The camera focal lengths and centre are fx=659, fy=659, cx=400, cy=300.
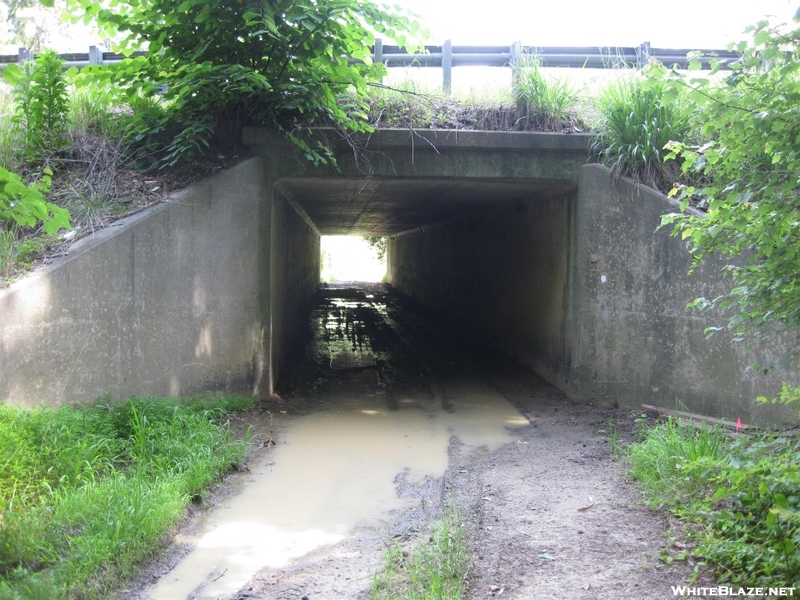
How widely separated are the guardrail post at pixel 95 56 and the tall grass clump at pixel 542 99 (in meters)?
5.69

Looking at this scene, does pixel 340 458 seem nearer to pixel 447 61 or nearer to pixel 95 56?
pixel 447 61

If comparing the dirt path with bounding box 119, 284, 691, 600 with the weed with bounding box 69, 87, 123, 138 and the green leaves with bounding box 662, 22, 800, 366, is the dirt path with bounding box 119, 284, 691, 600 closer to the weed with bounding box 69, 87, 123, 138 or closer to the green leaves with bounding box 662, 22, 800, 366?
the green leaves with bounding box 662, 22, 800, 366

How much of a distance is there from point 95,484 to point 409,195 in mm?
7202

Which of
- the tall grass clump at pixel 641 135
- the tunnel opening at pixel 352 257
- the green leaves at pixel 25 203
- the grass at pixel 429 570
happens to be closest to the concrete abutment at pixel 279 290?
the tall grass clump at pixel 641 135

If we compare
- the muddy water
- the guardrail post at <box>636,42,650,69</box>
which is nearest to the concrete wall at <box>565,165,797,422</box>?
the muddy water

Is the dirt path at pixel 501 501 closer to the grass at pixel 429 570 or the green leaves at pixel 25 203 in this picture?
the grass at pixel 429 570

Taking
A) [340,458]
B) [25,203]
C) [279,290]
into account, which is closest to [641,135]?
[340,458]

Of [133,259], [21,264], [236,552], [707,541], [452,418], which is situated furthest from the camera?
[452,418]

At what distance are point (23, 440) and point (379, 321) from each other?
12.0m

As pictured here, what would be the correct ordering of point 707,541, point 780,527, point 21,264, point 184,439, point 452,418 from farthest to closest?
point 452,418 → point 21,264 → point 184,439 → point 707,541 → point 780,527


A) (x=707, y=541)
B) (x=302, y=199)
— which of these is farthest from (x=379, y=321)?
(x=707, y=541)

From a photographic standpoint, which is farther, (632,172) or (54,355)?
(632,172)

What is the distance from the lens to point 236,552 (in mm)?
4109

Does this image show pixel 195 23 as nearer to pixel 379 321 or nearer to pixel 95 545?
pixel 95 545
